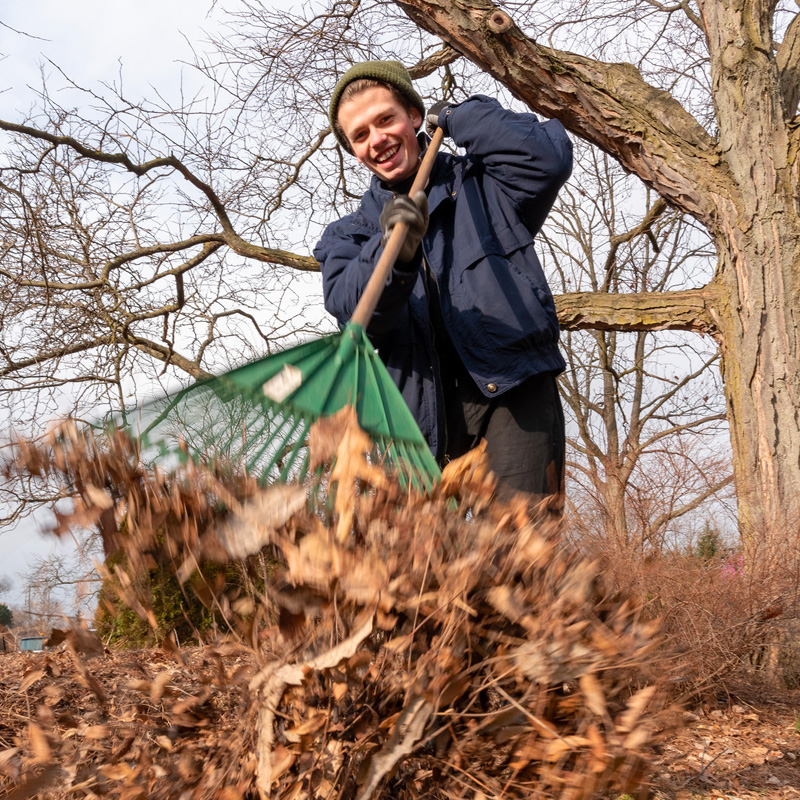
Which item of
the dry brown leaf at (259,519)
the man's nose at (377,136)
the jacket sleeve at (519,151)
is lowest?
the dry brown leaf at (259,519)

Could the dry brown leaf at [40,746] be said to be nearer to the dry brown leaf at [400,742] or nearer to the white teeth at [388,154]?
the dry brown leaf at [400,742]

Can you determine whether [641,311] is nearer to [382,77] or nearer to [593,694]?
[382,77]

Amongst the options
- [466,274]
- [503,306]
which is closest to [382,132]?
[466,274]

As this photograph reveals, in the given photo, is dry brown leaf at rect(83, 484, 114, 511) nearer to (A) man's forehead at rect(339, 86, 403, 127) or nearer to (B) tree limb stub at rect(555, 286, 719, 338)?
(A) man's forehead at rect(339, 86, 403, 127)

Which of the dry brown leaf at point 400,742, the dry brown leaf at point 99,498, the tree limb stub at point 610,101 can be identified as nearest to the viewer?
the dry brown leaf at point 400,742

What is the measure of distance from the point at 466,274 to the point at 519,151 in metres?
0.43

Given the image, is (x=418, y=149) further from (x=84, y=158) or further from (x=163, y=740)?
(x=84, y=158)

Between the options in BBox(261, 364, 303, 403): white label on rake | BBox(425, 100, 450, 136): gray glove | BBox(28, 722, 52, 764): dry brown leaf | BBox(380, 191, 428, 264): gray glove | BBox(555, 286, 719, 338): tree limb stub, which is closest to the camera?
BBox(28, 722, 52, 764): dry brown leaf

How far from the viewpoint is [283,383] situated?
6.26 ft

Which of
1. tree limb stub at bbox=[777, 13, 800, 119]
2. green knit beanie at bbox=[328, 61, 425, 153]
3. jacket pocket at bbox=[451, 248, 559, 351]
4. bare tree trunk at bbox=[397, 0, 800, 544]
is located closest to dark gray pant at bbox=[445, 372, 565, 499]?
jacket pocket at bbox=[451, 248, 559, 351]

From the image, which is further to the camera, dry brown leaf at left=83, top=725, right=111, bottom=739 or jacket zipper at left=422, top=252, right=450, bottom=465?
jacket zipper at left=422, top=252, right=450, bottom=465

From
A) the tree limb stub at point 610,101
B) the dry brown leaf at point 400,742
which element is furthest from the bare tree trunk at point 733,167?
the dry brown leaf at point 400,742

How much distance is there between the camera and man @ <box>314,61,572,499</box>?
2.20 m

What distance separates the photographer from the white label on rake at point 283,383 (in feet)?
6.23
